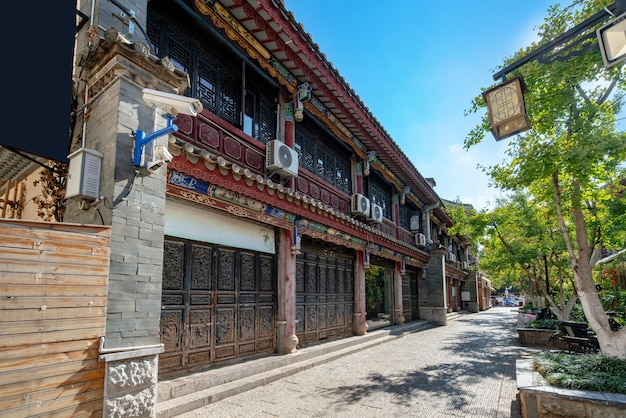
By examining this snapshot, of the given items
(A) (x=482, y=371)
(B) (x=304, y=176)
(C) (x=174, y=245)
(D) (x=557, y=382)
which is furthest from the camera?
(B) (x=304, y=176)

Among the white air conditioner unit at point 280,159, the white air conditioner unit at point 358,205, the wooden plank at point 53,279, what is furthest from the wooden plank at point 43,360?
the white air conditioner unit at point 358,205

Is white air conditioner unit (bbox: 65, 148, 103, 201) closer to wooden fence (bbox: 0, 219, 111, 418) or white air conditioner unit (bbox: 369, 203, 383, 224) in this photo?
wooden fence (bbox: 0, 219, 111, 418)

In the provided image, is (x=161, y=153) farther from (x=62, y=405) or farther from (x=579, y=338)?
(x=579, y=338)

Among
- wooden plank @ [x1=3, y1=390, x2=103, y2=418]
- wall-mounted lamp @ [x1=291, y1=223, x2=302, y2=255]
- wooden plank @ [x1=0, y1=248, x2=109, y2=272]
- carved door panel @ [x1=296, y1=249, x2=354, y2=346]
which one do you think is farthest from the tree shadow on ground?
wooden plank @ [x1=0, y1=248, x2=109, y2=272]

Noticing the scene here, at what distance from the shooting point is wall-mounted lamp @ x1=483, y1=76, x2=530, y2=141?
499cm

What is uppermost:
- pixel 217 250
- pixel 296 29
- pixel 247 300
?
pixel 296 29

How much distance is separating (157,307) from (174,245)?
1.65 meters

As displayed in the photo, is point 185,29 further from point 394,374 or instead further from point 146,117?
point 394,374

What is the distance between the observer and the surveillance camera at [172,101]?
161 inches

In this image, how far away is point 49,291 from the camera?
3.47 metres

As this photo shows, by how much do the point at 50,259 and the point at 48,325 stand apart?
0.62 metres

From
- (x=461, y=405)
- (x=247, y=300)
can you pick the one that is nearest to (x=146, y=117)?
(x=247, y=300)

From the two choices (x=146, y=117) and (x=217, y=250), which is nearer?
(x=146, y=117)

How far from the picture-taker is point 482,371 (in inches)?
302
